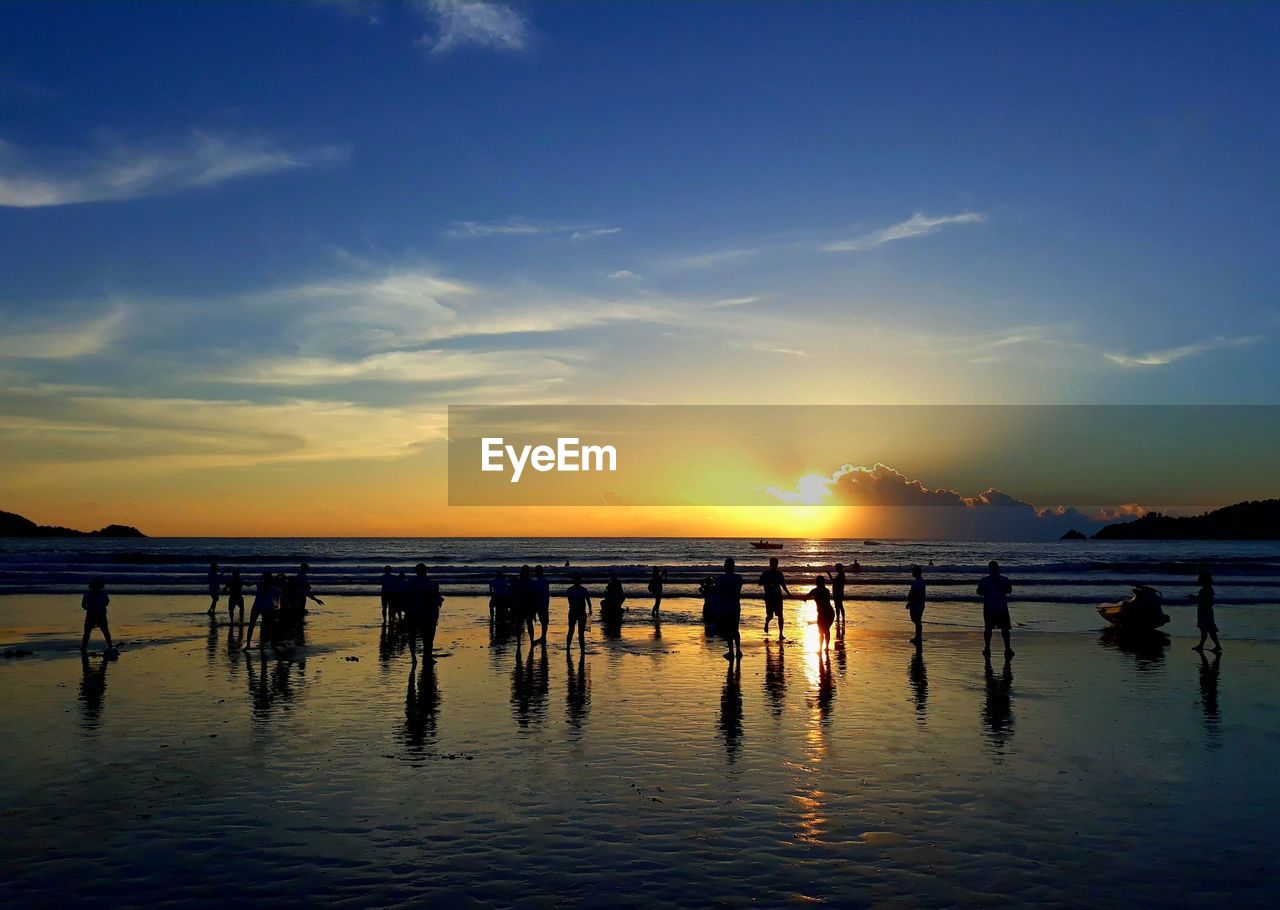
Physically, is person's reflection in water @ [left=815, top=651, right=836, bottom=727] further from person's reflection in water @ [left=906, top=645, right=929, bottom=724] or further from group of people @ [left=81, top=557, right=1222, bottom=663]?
group of people @ [left=81, top=557, right=1222, bottom=663]

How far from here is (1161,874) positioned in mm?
7562

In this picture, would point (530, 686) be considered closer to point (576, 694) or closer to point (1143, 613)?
point (576, 694)

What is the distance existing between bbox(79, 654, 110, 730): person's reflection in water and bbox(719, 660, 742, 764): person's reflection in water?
9742mm

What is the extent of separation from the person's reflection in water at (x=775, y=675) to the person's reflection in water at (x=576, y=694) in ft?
10.6

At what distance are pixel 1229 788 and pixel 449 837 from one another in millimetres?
9049

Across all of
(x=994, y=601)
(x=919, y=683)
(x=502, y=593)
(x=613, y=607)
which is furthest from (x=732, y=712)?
(x=613, y=607)

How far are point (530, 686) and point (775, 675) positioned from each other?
Answer: 5354 millimetres

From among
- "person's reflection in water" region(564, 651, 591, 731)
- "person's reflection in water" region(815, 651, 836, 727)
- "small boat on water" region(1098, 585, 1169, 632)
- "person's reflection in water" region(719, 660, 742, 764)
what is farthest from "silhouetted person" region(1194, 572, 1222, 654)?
"person's reflection in water" region(564, 651, 591, 731)

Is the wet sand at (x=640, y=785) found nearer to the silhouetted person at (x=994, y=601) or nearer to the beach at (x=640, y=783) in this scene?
the beach at (x=640, y=783)

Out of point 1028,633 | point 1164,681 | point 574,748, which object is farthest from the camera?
point 1028,633

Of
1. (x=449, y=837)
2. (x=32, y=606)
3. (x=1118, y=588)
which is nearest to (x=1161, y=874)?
(x=449, y=837)

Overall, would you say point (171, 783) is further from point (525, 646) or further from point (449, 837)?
point (525, 646)

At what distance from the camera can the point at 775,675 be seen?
61.2 feet

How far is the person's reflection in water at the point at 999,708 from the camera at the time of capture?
495 inches
